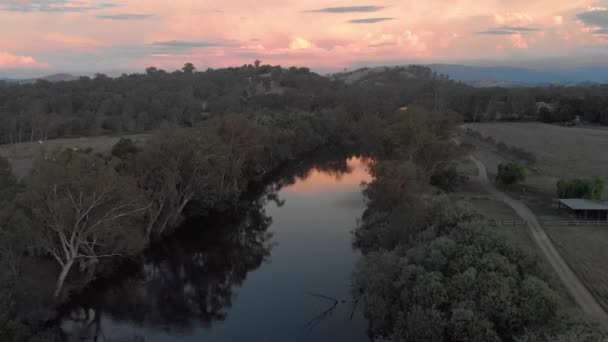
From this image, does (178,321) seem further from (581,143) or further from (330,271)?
(581,143)

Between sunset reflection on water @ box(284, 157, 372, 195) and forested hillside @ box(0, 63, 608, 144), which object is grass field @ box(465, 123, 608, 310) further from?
sunset reflection on water @ box(284, 157, 372, 195)

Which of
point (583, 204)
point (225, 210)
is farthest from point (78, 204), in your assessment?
point (583, 204)

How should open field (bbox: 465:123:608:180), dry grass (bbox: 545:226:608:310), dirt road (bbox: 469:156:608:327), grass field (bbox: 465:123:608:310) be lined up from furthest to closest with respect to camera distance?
open field (bbox: 465:123:608:180), grass field (bbox: 465:123:608:310), dry grass (bbox: 545:226:608:310), dirt road (bbox: 469:156:608:327)

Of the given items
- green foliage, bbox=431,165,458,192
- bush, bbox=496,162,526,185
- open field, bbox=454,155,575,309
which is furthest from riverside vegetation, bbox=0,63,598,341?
bush, bbox=496,162,526,185

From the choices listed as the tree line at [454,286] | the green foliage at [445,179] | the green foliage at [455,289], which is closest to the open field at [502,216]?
the green foliage at [445,179]

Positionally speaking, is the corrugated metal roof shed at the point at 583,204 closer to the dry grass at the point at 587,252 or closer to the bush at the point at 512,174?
the dry grass at the point at 587,252

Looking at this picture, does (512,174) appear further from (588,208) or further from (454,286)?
(454,286)
